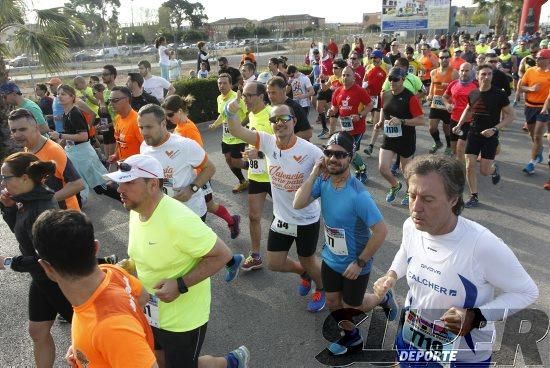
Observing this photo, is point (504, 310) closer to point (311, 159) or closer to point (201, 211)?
point (311, 159)

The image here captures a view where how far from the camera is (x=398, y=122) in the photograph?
634cm

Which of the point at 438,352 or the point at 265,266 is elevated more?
the point at 438,352

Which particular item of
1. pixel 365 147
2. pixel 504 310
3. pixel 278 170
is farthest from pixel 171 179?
pixel 365 147

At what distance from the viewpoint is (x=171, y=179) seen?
4164 millimetres

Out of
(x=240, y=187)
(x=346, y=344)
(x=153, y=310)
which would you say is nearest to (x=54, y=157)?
(x=153, y=310)

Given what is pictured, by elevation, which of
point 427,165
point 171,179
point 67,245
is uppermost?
point 427,165

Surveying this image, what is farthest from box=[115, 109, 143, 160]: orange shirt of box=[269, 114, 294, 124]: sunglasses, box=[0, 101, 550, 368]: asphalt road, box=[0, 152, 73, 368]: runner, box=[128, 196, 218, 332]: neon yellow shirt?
box=[128, 196, 218, 332]: neon yellow shirt

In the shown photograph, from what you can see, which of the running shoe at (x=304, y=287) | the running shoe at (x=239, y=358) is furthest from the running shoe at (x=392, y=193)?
the running shoe at (x=239, y=358)

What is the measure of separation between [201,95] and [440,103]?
7.03 m

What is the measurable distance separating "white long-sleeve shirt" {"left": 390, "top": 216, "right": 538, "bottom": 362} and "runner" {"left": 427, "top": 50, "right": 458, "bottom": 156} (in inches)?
270

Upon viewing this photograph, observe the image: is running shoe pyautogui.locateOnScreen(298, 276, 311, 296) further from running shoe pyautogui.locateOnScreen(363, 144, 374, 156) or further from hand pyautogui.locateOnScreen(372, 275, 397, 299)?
running shoe pyautogui.locateOnScreen(363, 144, 374, 156)

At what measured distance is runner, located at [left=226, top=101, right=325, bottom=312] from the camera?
3.95m

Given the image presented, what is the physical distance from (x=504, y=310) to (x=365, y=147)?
8155 mm

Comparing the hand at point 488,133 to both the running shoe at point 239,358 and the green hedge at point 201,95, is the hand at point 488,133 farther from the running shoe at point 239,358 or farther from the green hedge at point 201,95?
the green hedge at point 201,95
